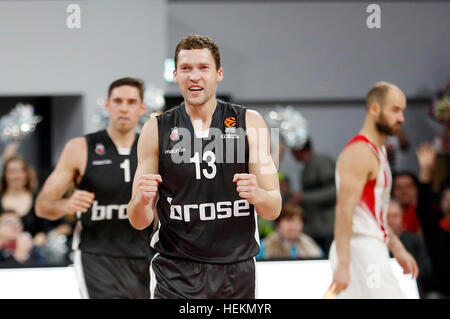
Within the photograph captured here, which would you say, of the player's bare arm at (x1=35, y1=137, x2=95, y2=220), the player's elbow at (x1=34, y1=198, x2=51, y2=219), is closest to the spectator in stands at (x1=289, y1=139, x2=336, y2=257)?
the player's bare arm at (x1=35, y1=137, x2=95, y2=220)

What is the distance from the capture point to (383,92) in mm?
3967

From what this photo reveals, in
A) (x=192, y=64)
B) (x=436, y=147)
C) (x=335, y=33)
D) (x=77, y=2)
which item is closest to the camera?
(x=192, y=64)

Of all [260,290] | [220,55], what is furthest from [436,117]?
[220,55]

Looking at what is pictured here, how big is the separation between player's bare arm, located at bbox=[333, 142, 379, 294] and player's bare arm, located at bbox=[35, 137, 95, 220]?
144cm

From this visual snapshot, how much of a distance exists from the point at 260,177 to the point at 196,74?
23.1 inches

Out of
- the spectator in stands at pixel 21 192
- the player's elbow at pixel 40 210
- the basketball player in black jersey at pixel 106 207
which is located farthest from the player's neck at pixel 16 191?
the basketball player in black jersey at pixel 106 207

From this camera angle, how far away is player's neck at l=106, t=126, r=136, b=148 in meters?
4.05

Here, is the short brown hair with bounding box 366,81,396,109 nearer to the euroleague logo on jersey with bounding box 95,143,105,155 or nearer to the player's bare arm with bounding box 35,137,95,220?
the euroleague logo on jersey with bounding box 95,143,105,155

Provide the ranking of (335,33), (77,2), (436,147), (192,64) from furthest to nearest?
(436,147), (335,33), (77,2), (192,64)

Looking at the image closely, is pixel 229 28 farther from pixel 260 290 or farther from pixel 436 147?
pixel 260 290

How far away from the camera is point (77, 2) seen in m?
3.73

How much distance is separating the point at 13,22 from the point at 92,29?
0.46 meters

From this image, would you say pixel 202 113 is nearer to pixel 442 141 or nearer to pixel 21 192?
pixel 21 192

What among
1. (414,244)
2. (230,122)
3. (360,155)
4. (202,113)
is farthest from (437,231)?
(202,113)
